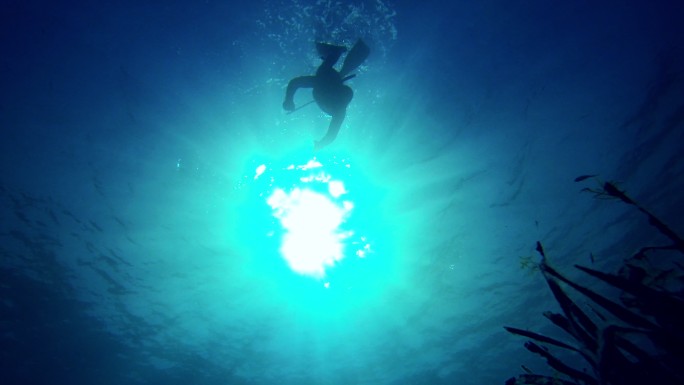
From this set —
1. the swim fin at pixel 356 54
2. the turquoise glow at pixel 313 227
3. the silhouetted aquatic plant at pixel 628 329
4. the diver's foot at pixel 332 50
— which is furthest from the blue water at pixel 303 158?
the silhouetted aquatic plant at pixel 628 329

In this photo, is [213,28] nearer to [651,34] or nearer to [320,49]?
[320,49]

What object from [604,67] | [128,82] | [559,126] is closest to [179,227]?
[128,82]

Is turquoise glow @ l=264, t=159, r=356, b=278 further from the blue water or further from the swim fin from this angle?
the swim fin

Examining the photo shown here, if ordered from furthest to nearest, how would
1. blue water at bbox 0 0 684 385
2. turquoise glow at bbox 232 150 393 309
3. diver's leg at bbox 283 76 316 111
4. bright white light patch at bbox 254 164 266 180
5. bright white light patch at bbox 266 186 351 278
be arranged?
bright white light patch at bbox 266 186 351 278 → turquoise glow at bbox 232 150 393 309 → bright white light patch at bbox 254 164 266 180 → blue water at bbox 0 0 684 385 → diver's leg at bbox 283 76 316 111

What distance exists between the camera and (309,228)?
1205 centimetres

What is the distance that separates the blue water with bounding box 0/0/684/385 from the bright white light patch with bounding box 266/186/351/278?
34 cm

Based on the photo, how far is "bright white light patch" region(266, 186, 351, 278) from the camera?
35.9 feet

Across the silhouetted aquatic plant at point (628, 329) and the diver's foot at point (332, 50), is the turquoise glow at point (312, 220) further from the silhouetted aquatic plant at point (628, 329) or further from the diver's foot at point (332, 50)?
the silhouetted aquatic plant at point (628, 329)

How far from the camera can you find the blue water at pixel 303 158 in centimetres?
755

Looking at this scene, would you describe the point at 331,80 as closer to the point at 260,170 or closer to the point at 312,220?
the point at 260,170

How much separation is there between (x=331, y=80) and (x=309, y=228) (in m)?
7.05

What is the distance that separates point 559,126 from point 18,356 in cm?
2878

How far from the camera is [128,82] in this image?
26.9ft

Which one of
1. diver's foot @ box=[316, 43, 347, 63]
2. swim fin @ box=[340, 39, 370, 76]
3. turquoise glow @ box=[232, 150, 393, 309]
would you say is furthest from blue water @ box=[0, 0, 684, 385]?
diver's foot @ box=[316, 43, 347, 63]
